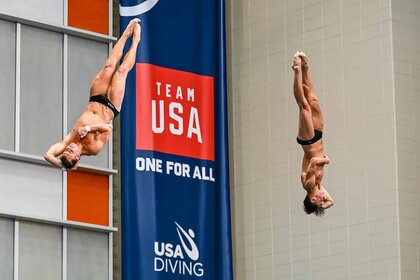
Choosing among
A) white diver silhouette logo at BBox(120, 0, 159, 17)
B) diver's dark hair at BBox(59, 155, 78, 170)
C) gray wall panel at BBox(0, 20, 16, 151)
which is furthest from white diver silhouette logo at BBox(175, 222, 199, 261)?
diver's dark hair at BBox(59, 155, 78, 170)

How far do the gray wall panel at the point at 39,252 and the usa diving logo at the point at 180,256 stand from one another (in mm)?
1954

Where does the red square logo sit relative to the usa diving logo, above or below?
above

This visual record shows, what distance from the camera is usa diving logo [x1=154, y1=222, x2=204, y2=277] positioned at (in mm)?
30656

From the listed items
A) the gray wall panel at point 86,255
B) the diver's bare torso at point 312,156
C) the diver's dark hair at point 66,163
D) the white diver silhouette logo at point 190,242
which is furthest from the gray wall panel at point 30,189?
the diver's bare torso at point 312,156

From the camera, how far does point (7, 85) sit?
103 feet

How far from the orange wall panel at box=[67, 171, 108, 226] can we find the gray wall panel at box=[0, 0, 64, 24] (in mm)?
2875

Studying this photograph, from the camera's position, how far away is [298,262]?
30.6 metres

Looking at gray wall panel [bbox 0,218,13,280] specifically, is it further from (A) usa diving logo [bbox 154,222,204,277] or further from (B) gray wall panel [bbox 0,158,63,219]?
(A) usa diving logo [bbox 154,222,204,277]

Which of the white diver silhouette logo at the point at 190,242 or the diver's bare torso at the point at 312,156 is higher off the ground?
the white diver silhouette logo at the point at 190,242

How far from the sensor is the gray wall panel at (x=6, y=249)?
30.6 m

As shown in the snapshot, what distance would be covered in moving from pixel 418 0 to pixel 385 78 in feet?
5.71

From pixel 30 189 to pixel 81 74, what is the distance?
2.45m

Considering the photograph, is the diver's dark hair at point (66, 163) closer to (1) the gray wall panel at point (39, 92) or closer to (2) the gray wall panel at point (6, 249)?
(2) the gray wall panel at point (6, 249)

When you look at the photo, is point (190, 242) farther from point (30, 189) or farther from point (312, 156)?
point (312, 156)
